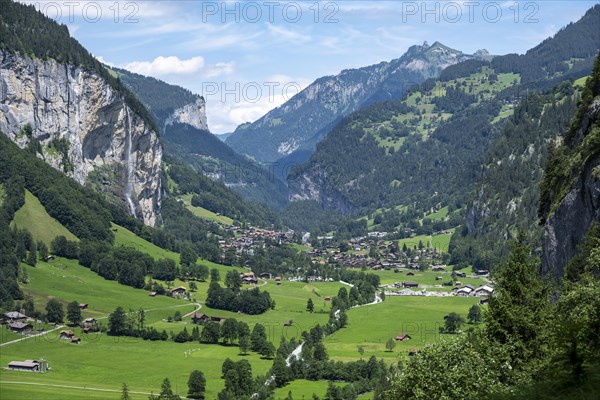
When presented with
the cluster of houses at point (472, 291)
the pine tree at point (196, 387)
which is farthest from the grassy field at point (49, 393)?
the cluster of houses at point (472, 291)

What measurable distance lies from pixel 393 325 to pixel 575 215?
77.7 meters

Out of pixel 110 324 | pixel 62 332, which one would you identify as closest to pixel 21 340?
pixel 62 332

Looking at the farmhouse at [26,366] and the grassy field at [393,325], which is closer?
the farmhouse at [26,366]

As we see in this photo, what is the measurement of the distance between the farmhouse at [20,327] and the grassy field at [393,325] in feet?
176

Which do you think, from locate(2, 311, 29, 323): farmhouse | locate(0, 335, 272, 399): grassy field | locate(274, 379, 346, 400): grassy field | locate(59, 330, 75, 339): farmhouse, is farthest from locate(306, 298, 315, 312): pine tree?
locate(274, 379, 346, 400): grassy field

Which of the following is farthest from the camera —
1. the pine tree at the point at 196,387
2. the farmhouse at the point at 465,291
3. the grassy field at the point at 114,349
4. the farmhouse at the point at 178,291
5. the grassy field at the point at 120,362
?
the farmhouse at the point at 178,291

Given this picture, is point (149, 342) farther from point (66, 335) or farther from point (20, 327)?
point (20, 327)

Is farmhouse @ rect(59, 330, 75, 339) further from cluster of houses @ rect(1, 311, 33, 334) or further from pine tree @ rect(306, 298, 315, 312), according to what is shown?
pine tree @ rect(306, 298, 315, 312)

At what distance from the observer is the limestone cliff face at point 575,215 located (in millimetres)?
71375

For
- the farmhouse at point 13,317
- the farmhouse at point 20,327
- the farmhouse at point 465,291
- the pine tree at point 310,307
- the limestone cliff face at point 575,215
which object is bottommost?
the pine tree at point 310,307

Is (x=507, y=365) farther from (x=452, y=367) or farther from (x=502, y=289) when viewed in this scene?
(x=502, y=289)

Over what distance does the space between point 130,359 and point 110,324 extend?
74.5 feet

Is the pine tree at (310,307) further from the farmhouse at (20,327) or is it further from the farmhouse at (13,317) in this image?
the farmhouse at (20,327)

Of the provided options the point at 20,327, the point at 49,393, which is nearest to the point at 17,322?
the point at 20,327
